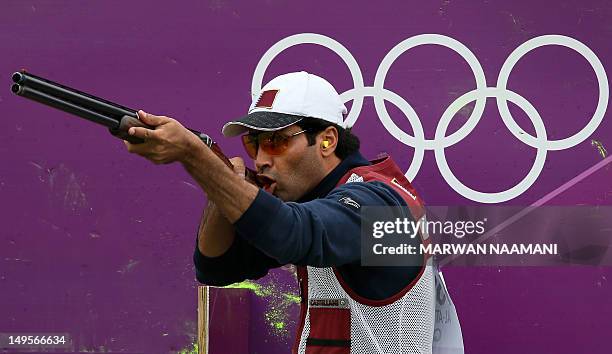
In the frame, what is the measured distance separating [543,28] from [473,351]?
1296mm

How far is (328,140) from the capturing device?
3090mm

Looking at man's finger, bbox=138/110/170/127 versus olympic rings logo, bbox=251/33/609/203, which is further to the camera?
olympic rings logo, bbox=251/33/609/203

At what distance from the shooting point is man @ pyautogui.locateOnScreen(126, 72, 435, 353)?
2.35m

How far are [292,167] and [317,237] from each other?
61cm

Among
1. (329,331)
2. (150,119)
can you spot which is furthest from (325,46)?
(150,119)

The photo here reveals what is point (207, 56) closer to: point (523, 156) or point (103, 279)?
point (103, 279)

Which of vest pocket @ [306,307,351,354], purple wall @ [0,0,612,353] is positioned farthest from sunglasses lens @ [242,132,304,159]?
purple wall @ [0,0,612,353]

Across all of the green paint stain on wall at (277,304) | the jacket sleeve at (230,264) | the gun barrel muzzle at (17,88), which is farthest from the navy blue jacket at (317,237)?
the green paint stain on wall at (277,304)

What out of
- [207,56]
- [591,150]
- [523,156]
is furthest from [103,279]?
[591,150]

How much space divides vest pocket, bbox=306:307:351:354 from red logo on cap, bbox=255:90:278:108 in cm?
63

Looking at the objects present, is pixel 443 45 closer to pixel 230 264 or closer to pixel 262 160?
pixel 262 160

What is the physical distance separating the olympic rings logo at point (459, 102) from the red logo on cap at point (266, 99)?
94 cm

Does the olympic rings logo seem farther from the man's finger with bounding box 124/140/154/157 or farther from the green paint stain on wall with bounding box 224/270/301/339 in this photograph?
the man's finger with bounding box 124/140/154/157

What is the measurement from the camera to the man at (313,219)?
2.35m
